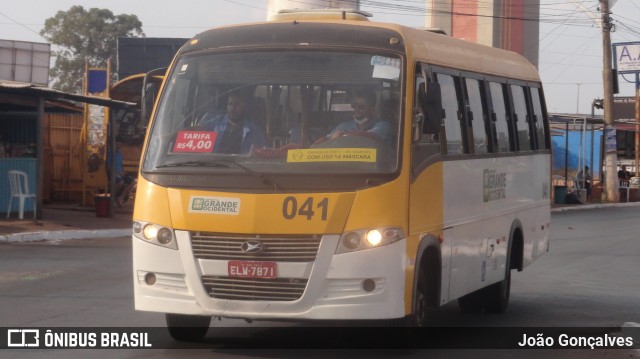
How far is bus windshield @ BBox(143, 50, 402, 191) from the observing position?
8508 millimetres

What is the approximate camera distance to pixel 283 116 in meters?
8.74

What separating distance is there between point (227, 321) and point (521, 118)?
443 centimetres

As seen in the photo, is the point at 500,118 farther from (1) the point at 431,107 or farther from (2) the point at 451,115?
(1) the point at 431,107

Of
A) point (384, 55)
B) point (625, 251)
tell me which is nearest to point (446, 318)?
point (384, 55)

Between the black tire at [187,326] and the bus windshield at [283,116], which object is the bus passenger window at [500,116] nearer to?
the bus windshield at [283,116]

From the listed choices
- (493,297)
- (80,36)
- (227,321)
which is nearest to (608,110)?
(493,297)

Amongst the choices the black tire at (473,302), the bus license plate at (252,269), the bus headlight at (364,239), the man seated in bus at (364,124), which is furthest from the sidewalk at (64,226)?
the bus headlight at (364,239)

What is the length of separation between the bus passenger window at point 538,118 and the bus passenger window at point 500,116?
161 centimetres

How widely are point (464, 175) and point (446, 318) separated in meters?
2.23

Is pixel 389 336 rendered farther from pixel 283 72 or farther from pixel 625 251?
pixel 625 251

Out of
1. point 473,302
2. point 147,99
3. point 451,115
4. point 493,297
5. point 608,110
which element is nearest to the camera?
point 147,99

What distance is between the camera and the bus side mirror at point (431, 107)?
873cm

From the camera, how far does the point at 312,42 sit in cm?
894

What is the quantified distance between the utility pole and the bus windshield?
33.5 metres
